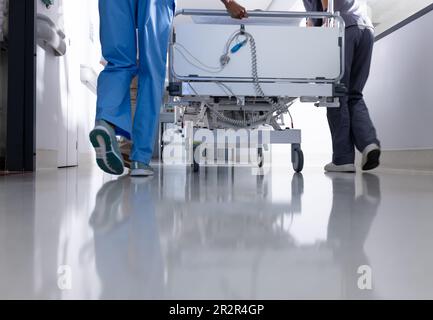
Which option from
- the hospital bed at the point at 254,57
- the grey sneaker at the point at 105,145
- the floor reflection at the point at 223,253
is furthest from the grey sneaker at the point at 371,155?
the floor reflection at the point at 223,253

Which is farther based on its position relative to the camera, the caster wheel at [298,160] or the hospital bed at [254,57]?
the caster wheel at [298,160]

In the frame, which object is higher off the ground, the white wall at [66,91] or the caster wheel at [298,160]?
the white wall at [66,91]

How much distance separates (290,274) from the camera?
480 millimetres

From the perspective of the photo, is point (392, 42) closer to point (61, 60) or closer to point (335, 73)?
point (335, 73)

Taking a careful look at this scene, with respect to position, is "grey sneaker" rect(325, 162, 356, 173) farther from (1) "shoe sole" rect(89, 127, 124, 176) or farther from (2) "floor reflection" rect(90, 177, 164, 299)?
(2) "floor reflection" rect(90, 177, 164, 299)

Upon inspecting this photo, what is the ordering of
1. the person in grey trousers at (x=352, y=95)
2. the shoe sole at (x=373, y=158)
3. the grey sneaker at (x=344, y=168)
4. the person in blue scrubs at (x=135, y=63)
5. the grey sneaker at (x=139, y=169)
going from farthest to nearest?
the grey sneaker at (x=344, y=168) < the person in grey trousers at (x=352, y=95) < the shoe sole at (x=373, y=158) < the grey sneaker at (x=139, y=169) < the person in blue scrubs at (x=135, y=63)

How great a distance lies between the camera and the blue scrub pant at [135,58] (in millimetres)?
1929

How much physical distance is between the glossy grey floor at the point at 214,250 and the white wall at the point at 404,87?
2249 millimetres

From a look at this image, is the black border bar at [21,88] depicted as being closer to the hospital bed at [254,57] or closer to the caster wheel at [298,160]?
the hospital bed at [254,57]

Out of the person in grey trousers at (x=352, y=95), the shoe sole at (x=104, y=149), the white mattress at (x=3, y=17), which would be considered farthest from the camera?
the person in grey trousers at (x=352, y=95)

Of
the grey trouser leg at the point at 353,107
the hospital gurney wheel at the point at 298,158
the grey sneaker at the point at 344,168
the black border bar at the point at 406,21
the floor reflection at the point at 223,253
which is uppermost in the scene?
the black border bar at the point at 406,21

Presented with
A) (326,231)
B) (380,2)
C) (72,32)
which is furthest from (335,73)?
(380,2)

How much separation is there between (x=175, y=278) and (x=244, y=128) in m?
2.46

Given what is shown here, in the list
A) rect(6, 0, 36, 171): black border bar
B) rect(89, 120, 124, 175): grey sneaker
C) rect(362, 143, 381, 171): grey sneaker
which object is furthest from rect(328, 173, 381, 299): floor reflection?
rect(6, 0, 36, 171): black border bar
